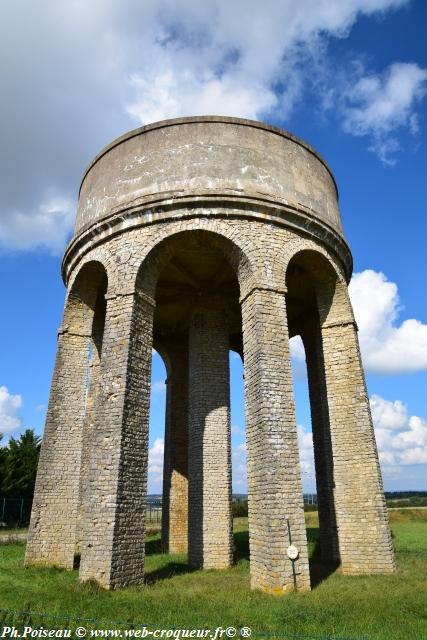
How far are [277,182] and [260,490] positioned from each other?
21.6 ft

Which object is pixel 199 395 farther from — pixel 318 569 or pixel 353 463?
pixel 318 569

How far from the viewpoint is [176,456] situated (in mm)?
14930

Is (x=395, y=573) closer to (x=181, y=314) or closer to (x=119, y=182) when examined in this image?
(x=181, y=314)

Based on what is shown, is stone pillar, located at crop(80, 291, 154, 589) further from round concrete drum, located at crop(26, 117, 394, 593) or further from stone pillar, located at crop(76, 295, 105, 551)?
stone pillar, located at crop(76, 295, 105, 551)

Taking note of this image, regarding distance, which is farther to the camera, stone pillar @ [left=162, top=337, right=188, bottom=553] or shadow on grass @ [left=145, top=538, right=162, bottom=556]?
stone pillar @ [left=162, top=337, right=188, bottom=553]

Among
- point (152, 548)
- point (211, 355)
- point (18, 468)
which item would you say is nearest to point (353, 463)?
point (211, 355)

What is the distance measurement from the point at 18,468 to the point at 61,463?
51.7ft

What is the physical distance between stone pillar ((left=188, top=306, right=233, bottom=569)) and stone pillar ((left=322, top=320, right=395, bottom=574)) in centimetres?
276

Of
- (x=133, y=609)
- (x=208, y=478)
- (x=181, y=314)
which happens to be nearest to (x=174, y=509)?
(x=208, y=478)

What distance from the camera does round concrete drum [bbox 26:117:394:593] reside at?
333 inches

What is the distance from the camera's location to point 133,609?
6.39 meters

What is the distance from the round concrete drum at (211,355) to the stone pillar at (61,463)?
0.03 meters

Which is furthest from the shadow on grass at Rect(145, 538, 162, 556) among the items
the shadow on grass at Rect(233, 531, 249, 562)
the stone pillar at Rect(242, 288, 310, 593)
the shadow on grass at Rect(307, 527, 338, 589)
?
the stone pillar at Rect(242, 288, 310, 593)

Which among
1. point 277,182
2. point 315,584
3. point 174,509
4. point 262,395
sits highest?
point 277,182
